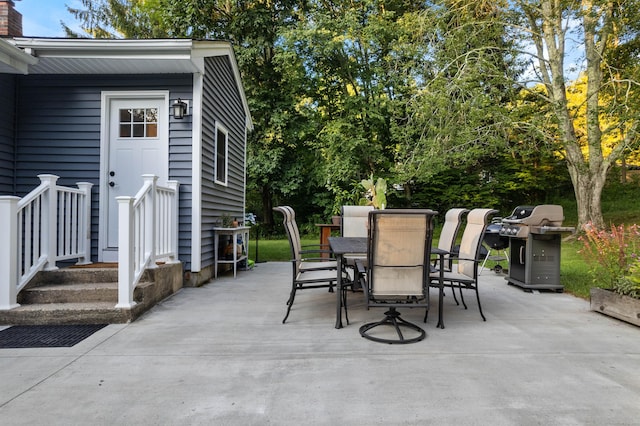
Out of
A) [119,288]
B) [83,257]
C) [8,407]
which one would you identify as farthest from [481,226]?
[83,257]

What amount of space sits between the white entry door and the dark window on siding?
1.04 metres

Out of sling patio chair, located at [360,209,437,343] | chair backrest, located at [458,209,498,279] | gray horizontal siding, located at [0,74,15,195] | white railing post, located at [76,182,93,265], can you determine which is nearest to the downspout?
white railing post, located at [76,182,93,265]

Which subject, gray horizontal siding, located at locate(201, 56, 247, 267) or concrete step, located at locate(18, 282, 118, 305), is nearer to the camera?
concrete step, located at locate(18, 282, 118, 305)

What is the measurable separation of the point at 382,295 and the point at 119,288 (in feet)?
7.81

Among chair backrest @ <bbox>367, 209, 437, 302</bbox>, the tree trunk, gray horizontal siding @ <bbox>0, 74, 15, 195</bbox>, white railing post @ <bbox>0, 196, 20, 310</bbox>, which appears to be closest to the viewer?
chair backrest @ <bbox>367, 209, 437, 302</bbox>

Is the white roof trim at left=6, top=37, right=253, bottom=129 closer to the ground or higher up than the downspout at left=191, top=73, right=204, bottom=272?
higher up

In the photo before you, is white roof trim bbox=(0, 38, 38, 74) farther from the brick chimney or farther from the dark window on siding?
the dark window on siding

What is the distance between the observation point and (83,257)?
187 inches

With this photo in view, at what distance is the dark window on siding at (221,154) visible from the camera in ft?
20.3

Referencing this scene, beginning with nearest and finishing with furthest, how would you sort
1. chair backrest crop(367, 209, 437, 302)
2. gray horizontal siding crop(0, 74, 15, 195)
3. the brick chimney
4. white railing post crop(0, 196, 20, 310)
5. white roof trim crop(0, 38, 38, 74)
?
chair backrest crop(367, 209, 437, 302), white railing post crop(0, 196, 20, 310), white roof trim crop(0, 38, 38, 74), gray horizontal siding crop(0, 74, 15, 195), the brick chimney

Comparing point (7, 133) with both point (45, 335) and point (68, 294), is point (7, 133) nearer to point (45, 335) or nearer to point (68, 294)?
point (68, 294)

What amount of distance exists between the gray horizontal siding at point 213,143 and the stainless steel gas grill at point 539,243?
4248 mm

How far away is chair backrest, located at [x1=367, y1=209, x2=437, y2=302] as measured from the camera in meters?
2.90

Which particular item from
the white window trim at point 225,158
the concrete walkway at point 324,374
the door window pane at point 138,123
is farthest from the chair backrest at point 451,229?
the door window pane at point 138,123
